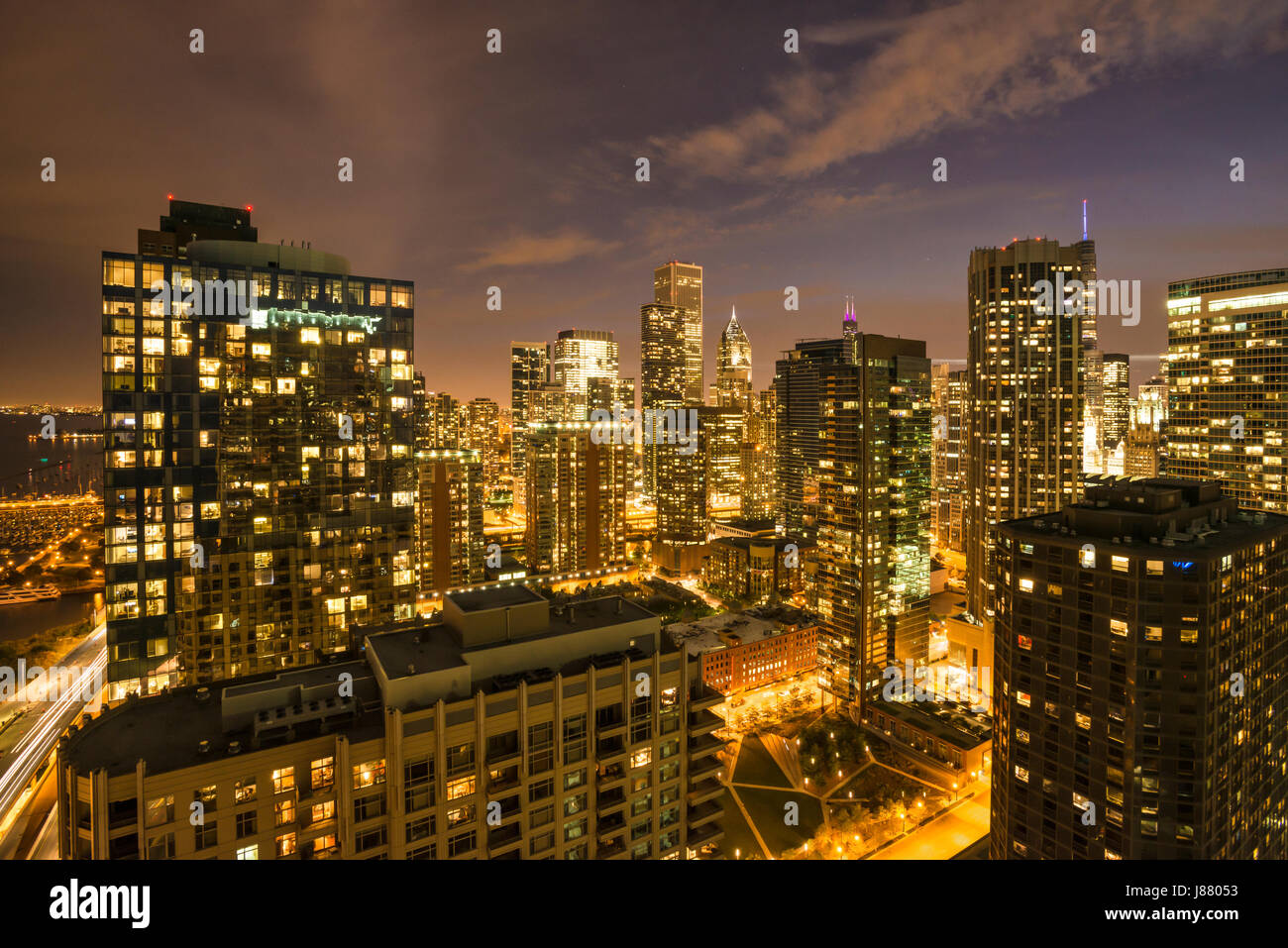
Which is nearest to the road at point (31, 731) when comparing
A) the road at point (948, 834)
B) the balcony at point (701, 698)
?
the balcony at point (701, 698)

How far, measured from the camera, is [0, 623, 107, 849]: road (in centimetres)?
3594

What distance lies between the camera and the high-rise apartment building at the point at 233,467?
112 feet

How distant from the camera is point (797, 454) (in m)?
138

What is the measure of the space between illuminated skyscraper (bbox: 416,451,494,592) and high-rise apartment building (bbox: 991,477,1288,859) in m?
66.8

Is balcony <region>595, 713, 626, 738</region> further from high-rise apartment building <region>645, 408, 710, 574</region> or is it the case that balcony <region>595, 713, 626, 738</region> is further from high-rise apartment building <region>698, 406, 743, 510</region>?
high-rise apartment building <region>698, 406, 743, 510</region>

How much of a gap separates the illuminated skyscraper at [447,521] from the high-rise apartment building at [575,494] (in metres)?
12.5

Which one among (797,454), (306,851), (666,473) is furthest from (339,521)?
(797,454)

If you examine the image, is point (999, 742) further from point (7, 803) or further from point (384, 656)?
point (7, 803)

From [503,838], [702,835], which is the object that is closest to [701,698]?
[702,835]

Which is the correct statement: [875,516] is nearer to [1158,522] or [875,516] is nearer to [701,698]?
[1158,522]

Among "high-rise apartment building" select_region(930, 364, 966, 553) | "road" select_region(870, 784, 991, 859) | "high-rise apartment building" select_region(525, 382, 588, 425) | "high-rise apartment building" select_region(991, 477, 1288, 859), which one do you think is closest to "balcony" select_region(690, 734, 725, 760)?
"high-rise apartment building" select_region(991, 477, 1288, 859)

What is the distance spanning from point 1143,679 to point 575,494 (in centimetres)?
7921

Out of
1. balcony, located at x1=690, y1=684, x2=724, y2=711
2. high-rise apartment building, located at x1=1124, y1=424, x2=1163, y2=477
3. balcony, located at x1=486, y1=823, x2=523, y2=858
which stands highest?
high-rise apartment building, located at x1=1124, y1=424, x2=1163, y2=477

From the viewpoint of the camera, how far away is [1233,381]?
58375 mm
